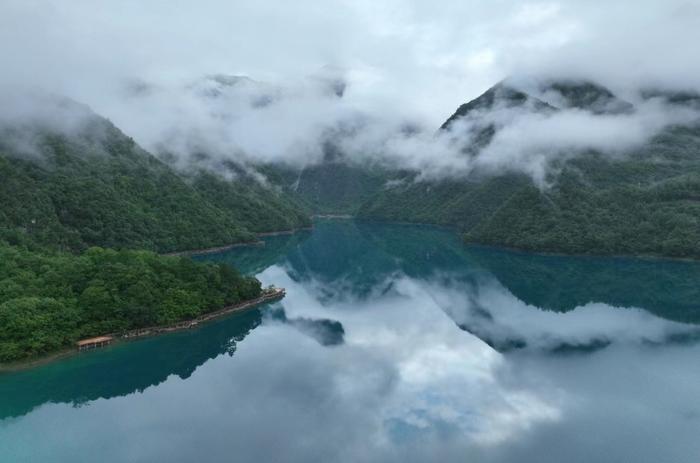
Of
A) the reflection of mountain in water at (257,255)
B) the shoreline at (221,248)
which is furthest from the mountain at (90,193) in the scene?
the reflection of mountain in water at (257,255)

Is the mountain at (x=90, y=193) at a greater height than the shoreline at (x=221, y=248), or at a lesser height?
greater

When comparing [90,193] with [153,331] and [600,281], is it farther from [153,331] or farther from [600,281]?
[600,281]

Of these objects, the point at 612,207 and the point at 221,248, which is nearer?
the point at 221,248

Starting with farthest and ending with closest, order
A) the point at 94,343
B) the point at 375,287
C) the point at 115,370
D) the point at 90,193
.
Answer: the point at 90,193, the point at 375,287, the point at 94,343, the point at 115,370

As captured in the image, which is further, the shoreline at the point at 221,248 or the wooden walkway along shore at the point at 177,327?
the shoreline at the point at 221,248

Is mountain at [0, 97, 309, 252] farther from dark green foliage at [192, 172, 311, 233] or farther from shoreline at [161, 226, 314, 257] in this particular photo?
dark green foliage at [192, 172, 311, 233]

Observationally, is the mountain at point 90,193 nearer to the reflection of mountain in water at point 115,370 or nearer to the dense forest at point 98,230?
the dense forest at point 98,230

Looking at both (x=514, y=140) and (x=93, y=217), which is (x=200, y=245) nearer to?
(x=93, y=217)

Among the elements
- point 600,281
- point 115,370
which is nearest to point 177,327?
point 115,370
